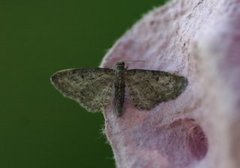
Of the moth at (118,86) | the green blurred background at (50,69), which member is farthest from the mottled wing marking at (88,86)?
the green blurred background at (50,69)

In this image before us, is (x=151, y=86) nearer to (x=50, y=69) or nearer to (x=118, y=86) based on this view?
(x=118, y=86)

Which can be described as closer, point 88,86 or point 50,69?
point 88,86

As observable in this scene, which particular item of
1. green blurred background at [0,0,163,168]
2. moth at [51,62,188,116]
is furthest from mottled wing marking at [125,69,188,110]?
green blurred background at [0,0,163,168]

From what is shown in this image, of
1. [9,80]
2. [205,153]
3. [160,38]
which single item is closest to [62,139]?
[9,80]

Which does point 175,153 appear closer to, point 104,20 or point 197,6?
point 197,6

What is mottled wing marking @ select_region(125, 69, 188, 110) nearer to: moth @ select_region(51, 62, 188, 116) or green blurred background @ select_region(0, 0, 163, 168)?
moth @ select_region(51, 62, 188, 116)

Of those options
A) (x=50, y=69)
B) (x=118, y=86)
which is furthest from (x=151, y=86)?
(x=50, y=69)
